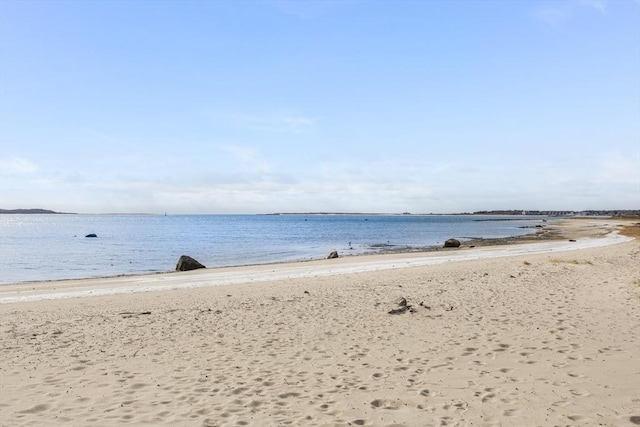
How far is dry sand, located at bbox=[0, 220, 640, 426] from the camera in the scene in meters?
6.29

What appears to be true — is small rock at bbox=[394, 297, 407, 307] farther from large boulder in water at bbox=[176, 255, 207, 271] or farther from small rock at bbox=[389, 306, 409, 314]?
large boulder in water at bbox=[176, 255, 207, 271]

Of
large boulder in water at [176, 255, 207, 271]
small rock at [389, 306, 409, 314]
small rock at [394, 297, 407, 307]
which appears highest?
small rock at [394, 297, 407, 307]

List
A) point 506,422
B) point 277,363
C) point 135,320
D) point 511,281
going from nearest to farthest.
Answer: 1. point 506,422
2. point 277,363
3. point 135,320
4. point 511,281

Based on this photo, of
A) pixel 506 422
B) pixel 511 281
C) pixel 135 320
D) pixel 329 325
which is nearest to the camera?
pixel 506 422

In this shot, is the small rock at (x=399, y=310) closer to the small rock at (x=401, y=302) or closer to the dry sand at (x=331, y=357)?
the dry sand at (x=331, y=357)

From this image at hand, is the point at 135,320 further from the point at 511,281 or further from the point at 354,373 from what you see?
the point at 511,281

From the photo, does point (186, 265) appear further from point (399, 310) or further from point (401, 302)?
point (399, 310)

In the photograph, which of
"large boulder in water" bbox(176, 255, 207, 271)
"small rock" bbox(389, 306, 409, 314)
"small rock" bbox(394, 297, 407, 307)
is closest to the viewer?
"small rock" bbox(389, 306, 409, 314)

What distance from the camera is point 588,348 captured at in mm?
8984

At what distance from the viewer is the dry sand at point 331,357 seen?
20.6ft

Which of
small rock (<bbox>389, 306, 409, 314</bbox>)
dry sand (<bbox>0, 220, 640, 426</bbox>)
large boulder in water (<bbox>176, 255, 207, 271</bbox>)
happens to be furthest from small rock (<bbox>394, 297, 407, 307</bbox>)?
large boulder in water (<bbox>176, 255, 207, 271</bbox>)

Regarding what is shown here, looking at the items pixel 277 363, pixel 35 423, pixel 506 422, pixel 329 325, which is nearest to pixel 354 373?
pixel 277 363

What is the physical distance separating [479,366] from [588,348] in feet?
8.43

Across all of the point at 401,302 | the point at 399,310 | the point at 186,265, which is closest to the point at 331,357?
the point at 399,310
